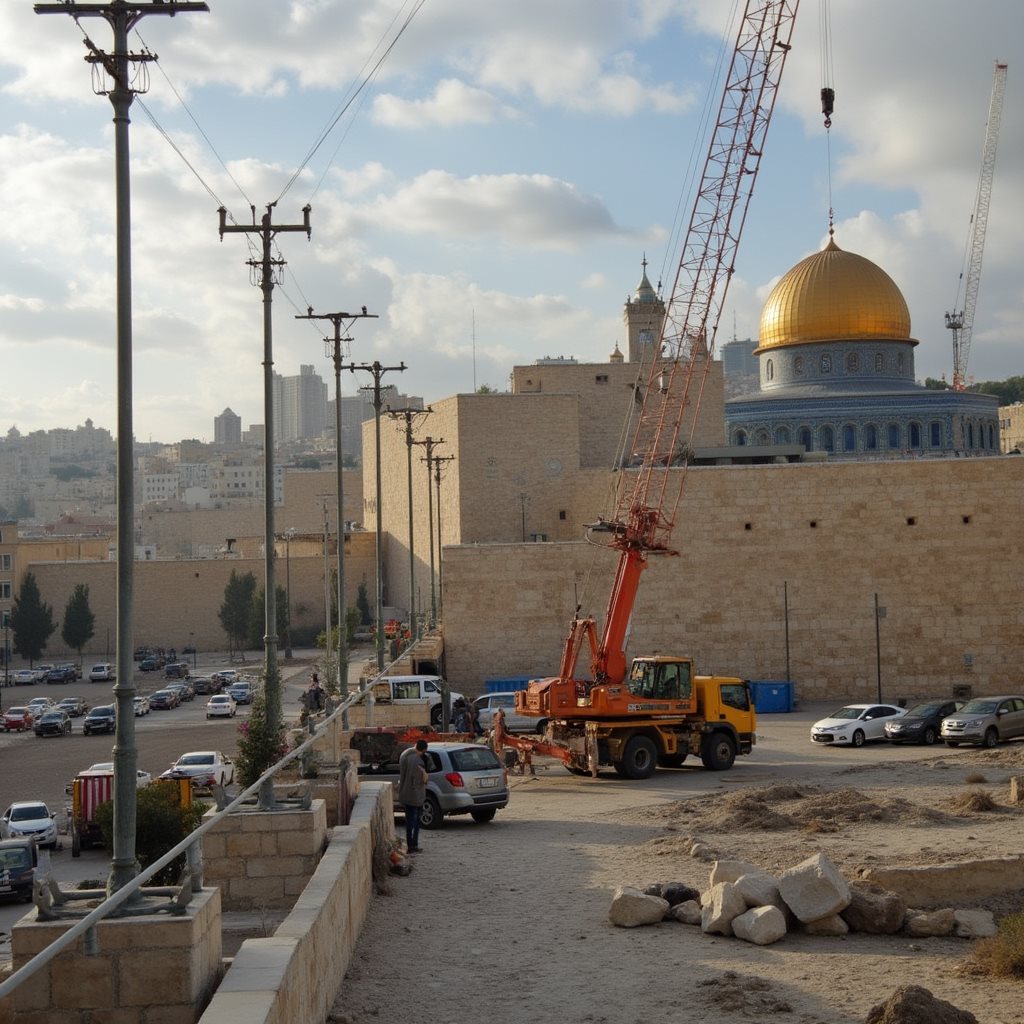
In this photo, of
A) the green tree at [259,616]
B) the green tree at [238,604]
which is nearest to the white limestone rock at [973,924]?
the green tree at [259,616]

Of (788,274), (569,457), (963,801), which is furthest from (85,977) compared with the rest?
(788,274)

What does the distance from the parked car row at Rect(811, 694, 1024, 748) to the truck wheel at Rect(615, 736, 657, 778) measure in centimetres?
587

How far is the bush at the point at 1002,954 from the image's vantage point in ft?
31.3

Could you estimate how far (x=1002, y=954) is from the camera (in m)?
9.60

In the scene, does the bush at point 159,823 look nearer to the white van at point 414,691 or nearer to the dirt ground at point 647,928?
the dirt ground at point 647,928

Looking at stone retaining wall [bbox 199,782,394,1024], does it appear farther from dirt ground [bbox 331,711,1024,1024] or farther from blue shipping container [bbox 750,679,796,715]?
blue shipping container [bbox 750,679,796,715]

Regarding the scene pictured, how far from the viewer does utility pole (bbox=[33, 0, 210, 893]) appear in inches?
307

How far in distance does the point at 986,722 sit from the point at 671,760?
244 inches

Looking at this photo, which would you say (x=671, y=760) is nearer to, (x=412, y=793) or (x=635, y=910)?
(x=412, y=793)

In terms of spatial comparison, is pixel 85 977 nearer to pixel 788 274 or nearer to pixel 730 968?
pixel 730 968

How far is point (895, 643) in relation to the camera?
1451 inches

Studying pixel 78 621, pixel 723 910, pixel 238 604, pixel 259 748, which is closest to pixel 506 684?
pixel 259 748

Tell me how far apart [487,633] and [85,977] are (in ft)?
102

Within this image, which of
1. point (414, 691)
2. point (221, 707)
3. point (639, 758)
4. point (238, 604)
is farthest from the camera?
point (238, 604)
